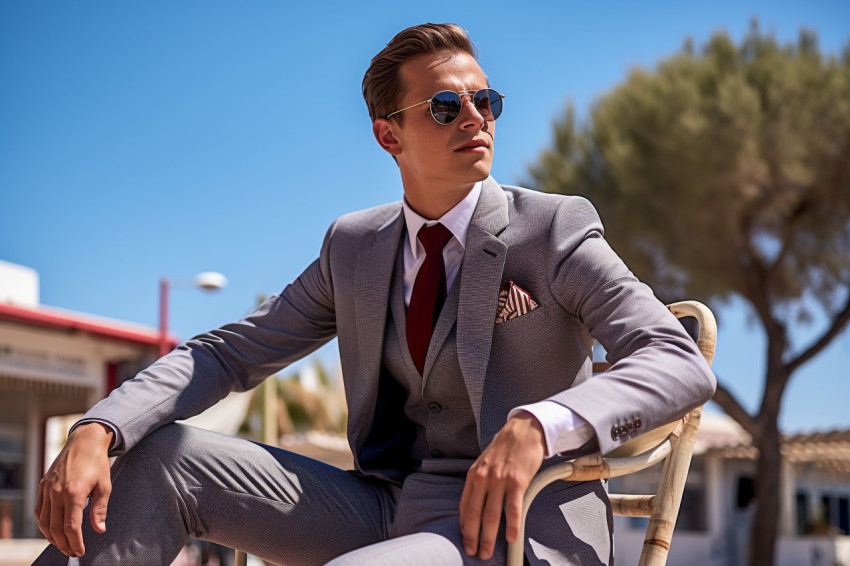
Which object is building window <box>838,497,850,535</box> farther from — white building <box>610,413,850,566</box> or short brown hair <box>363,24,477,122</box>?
short brown hair <box>363,24,477,122</box>

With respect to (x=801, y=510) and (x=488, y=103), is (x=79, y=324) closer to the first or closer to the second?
(x=488, y=103)

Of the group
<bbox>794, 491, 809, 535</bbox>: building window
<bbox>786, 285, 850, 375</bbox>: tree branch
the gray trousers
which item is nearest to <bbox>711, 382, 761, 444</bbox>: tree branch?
<bbox>786, 285, 850, 375</bbox>: tree branch

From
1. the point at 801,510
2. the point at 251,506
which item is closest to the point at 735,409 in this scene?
the point at 801,510

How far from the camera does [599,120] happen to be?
2048 cm

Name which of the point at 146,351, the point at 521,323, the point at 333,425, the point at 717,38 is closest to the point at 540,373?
the point at 521,323

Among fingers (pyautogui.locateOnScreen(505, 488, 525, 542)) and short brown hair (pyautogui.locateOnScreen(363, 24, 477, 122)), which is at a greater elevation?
short brown hair (pyautogui.locateOnScreen(363, 24, 477, 122))

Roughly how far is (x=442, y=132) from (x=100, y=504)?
3.54ft

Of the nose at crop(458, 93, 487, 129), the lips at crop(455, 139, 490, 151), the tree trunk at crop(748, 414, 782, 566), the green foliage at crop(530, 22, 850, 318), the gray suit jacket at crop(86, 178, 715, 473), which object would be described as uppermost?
the green foliage at crop(530, 22, 850, 318)

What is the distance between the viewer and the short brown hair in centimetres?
224

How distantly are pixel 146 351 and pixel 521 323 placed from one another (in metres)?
16.6

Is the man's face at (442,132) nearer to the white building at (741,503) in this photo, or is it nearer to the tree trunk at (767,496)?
the tree trunk at (767,496)

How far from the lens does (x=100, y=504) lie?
179cm

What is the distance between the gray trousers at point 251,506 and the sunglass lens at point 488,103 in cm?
84

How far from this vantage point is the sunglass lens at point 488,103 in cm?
221
